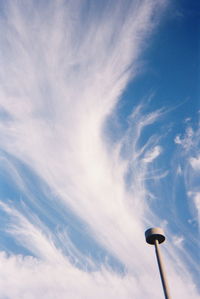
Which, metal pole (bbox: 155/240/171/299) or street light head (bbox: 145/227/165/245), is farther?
street light head (bbox: 145/227/165/245)

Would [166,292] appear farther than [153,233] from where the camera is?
No

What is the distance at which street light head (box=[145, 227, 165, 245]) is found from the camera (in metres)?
15.2

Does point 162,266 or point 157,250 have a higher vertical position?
point 157,250

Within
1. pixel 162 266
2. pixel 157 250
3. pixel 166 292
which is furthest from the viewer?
pixel 157 250

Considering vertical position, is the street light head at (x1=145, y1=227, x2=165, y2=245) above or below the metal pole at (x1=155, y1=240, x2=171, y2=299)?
above

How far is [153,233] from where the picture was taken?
15.1 meters

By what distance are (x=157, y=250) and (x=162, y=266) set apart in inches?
49.3

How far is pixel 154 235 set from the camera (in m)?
15.2

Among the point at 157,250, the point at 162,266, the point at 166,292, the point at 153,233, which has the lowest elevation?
the point at 166,292

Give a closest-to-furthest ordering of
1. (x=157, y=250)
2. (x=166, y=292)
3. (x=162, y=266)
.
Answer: (x=166, y=292) → (x=162, y=266) → (x=157, y=250)

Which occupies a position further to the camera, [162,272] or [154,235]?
[154,235]

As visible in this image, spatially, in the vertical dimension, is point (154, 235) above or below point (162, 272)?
above

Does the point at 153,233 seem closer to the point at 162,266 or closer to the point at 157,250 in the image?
the point at 157,250

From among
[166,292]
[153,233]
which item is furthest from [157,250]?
[166,292]
